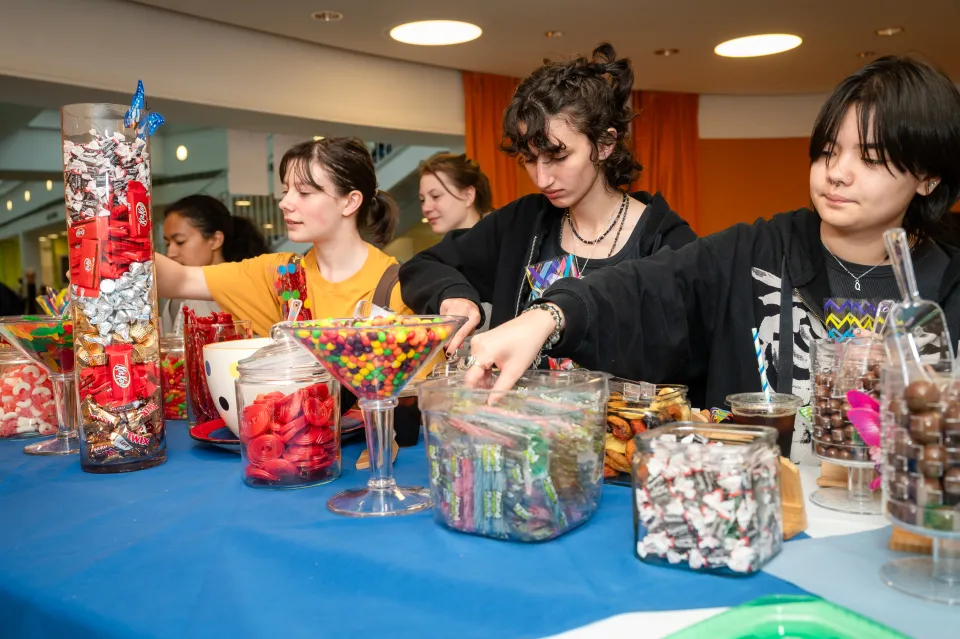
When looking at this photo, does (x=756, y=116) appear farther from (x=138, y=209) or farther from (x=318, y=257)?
(x=138, y=209)

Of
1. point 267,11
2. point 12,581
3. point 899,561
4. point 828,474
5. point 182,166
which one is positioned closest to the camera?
point 899,561

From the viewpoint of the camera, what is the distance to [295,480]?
1.29m

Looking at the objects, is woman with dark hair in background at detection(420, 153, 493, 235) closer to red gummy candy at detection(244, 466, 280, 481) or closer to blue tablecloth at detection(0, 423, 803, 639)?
red gummy candy at detection(244, 466, 280, 481)

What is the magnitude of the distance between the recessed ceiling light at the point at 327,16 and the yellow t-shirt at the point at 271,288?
3.20m

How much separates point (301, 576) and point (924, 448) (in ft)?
2.16

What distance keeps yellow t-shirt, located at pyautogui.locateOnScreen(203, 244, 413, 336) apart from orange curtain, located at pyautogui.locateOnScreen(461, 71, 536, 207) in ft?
16.0

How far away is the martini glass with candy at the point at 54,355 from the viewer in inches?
61.6

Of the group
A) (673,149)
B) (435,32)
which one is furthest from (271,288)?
Answer: (673,149)

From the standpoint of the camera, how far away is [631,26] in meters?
5.72

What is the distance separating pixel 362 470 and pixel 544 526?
48 cm

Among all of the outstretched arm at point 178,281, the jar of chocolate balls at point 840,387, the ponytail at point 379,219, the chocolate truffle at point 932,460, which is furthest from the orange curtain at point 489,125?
the chocolate truffle at point 932,460

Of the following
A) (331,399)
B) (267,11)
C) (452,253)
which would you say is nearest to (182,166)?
(267,11)

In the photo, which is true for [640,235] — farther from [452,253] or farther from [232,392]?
[232,392]

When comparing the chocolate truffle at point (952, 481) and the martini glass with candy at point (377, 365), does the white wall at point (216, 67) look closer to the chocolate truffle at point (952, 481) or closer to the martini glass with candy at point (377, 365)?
the martini glass with candy at point (377, 365)
